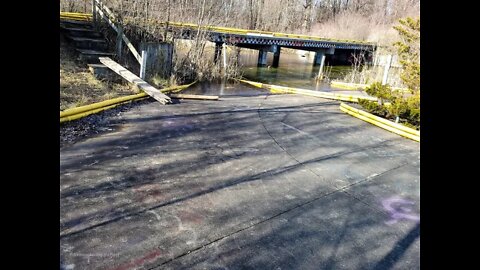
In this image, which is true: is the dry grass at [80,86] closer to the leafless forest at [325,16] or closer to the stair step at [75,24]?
the stair step at [75,24]

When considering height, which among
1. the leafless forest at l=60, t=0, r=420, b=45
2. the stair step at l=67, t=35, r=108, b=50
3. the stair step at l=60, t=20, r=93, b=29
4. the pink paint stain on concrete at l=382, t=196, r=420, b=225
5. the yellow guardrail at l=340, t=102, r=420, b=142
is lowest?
the pink paint stain on concrete at l=382, t=196, r=420, b=225

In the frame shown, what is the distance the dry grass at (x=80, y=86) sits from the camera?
8.17m

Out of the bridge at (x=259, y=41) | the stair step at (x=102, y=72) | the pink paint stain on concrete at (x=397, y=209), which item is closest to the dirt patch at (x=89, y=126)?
the stair step at (x=102, y=72)

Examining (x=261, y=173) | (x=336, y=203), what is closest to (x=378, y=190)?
(x=336, y=203)

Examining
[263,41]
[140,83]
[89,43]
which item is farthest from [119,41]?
[263,41]

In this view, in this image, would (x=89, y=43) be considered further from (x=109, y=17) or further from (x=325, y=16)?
(x=325, y=16)

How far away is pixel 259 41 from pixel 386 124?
1660cm

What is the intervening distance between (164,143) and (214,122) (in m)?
2.06

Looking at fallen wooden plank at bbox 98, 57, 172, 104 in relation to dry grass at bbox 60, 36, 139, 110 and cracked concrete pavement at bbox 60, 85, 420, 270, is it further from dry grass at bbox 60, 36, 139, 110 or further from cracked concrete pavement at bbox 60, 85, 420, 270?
cracked concrete pavement at bbox 60, 85, 420, 270

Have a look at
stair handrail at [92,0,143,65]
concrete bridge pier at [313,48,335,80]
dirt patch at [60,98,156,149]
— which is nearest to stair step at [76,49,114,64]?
stair handrail at [92,0,143,65]

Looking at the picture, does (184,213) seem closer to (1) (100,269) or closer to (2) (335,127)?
(1) (100,269)

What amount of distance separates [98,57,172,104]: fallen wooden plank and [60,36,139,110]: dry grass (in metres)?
0.28

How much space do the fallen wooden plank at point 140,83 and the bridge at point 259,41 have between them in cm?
346

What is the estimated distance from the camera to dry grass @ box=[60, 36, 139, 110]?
817cm
